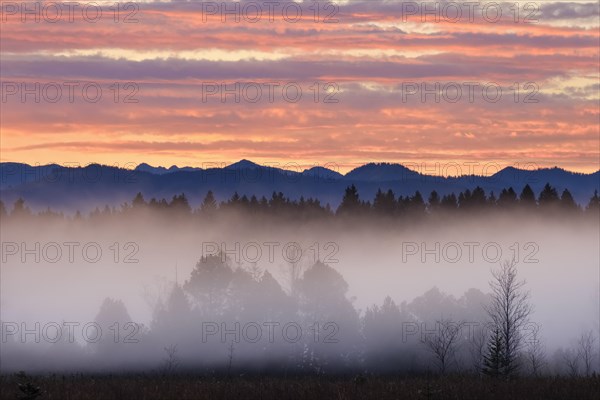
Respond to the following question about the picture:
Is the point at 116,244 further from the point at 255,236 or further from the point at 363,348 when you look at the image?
the point at 363,348

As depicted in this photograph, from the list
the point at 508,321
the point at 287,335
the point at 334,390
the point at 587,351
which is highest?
the point at 334,390

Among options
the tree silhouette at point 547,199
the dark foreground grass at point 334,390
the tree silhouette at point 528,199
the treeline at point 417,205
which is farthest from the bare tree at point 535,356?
the dark foreground grass at point 334,390

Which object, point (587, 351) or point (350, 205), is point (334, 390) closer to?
point (587, 351)

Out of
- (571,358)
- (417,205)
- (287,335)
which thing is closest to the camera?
(571,358)

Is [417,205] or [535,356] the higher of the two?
[417,205]

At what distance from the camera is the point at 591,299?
141 meters

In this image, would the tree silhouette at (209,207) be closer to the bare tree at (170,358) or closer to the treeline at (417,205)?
the treeline at (417,205)

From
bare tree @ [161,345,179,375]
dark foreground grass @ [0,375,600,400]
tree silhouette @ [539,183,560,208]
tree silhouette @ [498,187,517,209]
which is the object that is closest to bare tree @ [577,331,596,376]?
tree silhouette @ [539,183,560,208]

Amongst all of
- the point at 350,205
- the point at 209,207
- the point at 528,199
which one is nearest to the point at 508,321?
the point at 528,199

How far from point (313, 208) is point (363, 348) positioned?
215 feet

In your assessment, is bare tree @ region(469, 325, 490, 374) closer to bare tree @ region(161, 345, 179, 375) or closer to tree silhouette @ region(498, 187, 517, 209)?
bare tree @ region(161, 345, 179, 375)

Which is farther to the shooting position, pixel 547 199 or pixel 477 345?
pixel 547 199

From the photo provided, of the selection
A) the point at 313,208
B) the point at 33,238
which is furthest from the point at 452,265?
the point at 33,238

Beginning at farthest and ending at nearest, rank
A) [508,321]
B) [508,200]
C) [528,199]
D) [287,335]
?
[508,200]
[528,199]
[287,335]
[508,321]
